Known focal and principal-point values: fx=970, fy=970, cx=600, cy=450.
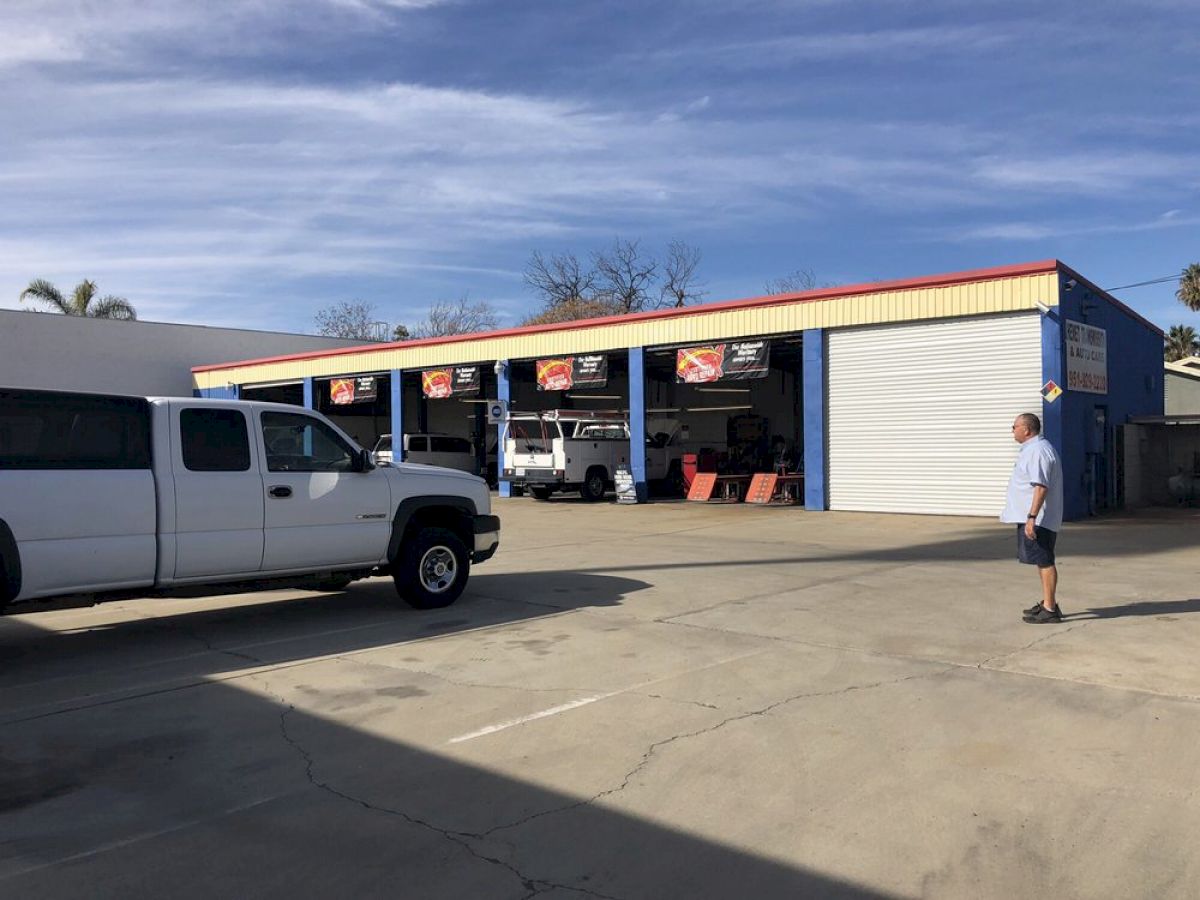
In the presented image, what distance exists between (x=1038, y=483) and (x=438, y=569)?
562 cm

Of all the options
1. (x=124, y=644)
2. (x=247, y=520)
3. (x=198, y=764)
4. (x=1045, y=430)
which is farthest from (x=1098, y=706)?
Result: (x=1045, y=430)

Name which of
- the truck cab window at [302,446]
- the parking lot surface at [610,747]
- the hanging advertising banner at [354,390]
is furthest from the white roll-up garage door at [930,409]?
the hanging advertising banner at [354,390]

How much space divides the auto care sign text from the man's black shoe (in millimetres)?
11588

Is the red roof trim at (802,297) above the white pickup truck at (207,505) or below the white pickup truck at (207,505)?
above

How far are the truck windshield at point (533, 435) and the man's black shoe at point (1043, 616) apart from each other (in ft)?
56.6

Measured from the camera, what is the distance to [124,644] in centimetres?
836

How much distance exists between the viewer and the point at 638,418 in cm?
2589

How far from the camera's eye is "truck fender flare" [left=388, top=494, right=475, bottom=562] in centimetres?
931

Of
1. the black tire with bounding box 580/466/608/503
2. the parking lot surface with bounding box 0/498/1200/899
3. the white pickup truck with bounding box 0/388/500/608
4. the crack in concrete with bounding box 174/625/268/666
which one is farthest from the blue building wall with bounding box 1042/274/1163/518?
the crack in concrete with bounding box 174/625/268/666

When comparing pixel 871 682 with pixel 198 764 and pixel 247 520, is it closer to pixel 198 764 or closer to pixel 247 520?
pixel 198 764

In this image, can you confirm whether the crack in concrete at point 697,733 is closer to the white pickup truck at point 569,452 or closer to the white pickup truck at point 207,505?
the white pickup truck at point 207,505

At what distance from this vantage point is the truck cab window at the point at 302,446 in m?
8.63

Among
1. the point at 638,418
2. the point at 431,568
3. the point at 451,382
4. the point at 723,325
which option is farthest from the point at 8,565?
the point at 451,382

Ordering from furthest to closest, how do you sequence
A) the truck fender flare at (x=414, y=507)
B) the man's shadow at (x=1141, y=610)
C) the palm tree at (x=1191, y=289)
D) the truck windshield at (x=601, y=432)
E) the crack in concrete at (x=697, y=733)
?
the palm tree at (x=1191, y=289) → the truck windshield at (x=601, y=432) → the truck fender flare at (x=414, y=507) → the man's shadow at (x=1141, y=610) → the crack in concrete at (x=697, y=733)
